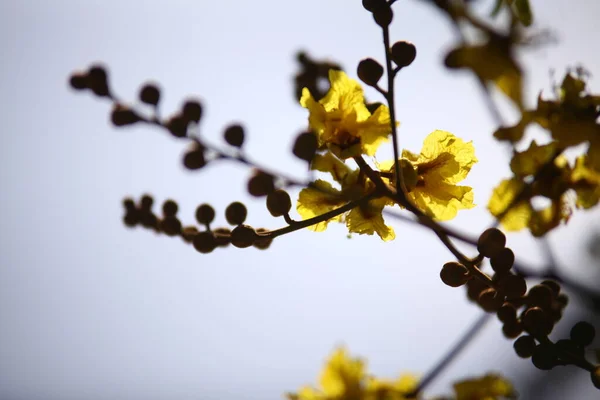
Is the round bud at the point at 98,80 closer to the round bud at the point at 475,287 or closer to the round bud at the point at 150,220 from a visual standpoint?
the round bud at the point at 150,220

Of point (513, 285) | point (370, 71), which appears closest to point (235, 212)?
point (370, 71)

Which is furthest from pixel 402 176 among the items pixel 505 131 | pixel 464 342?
pixel 464 342

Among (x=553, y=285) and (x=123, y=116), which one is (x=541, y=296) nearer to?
(x=553, y=285)

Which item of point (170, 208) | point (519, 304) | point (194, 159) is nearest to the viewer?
point (519, 304)

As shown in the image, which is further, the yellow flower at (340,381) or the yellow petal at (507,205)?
the yellow flower at (340,381)

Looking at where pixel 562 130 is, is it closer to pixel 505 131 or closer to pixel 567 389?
pixel 505 131

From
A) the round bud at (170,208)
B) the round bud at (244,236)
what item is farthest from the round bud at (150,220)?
the round bud at (244,236)
